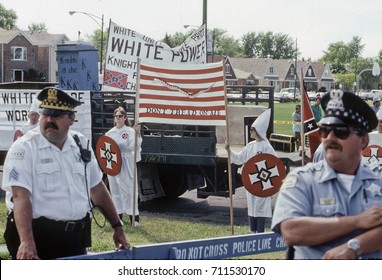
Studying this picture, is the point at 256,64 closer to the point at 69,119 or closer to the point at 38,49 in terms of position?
the point at 38,49

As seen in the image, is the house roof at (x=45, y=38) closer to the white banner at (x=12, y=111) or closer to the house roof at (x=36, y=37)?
the house roof at (x=36, y=37)

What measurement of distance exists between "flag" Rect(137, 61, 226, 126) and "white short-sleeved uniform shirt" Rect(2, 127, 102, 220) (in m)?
7.00

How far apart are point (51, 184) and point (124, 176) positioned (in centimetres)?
795

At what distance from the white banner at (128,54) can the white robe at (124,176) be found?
11.9 feet

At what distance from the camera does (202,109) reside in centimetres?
1235

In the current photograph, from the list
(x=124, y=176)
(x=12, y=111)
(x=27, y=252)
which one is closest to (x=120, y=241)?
(x=27, y=252)

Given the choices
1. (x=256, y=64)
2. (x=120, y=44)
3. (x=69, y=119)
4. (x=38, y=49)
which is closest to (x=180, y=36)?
(x=256, y=64)

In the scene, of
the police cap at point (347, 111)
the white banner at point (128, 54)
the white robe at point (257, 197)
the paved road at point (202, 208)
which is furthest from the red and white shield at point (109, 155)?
the police cap at point (347, 111)

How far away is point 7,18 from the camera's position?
142m

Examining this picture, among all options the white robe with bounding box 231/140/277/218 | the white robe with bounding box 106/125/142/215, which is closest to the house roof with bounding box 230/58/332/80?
the white robe with bounding box 106/125/142/215

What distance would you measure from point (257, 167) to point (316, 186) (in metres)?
8.00

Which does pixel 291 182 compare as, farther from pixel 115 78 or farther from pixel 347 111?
pixel 115 78

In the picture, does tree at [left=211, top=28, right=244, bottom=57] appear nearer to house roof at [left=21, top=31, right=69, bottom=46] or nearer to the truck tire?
house roof at [left=21, top=31, right=69, bottom=46]

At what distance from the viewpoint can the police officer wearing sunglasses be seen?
3330mm
